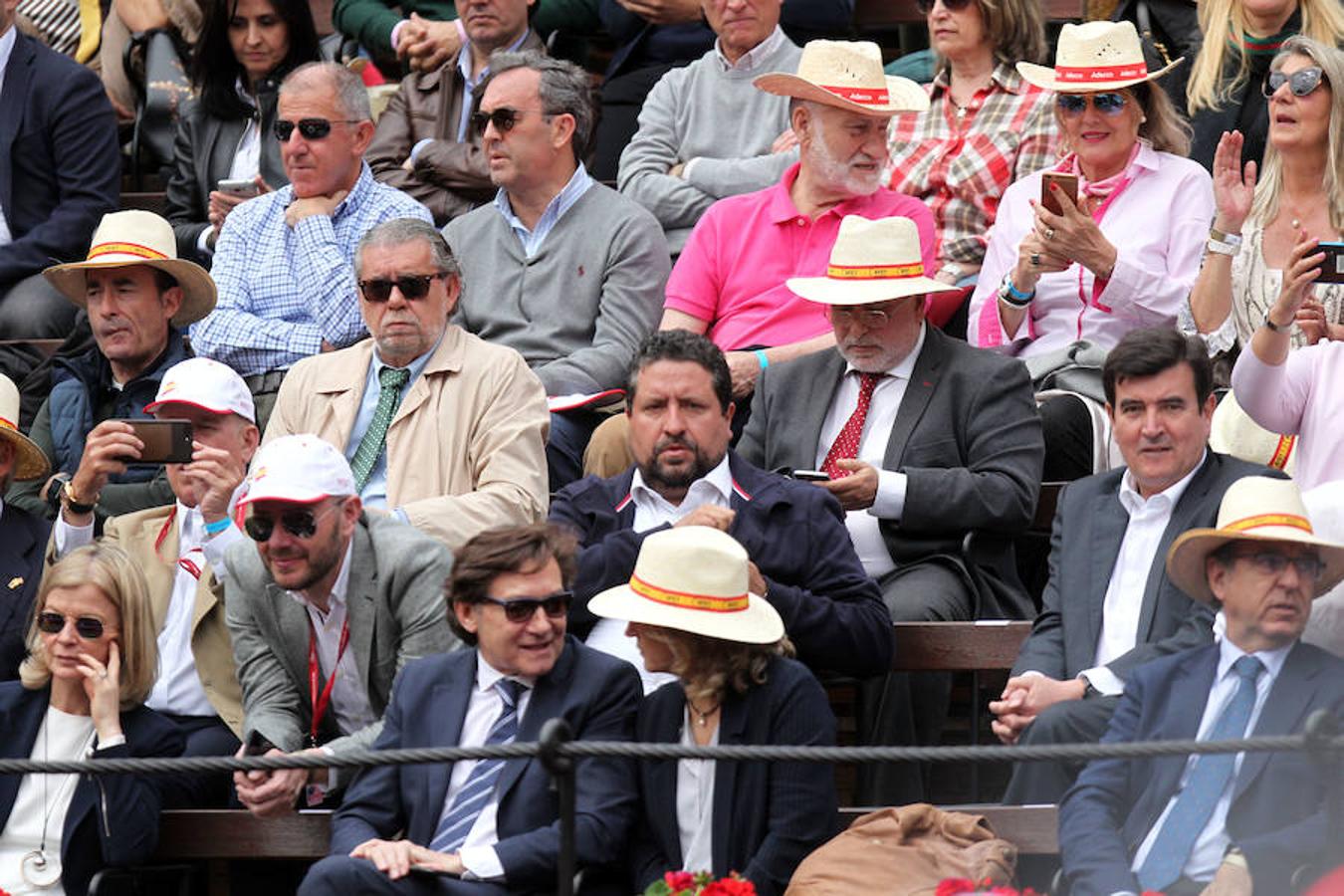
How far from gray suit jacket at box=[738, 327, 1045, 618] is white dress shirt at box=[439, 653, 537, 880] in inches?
52.3

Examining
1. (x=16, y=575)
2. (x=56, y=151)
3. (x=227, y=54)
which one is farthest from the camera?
(x=227, y=54)

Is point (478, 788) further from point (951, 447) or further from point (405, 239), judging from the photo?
point (405, 239)

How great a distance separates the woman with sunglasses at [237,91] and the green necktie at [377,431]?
7.06ft

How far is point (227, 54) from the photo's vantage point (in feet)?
29.4

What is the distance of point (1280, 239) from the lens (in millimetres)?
6949

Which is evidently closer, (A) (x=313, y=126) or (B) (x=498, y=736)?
(B) (x=498, y=736)

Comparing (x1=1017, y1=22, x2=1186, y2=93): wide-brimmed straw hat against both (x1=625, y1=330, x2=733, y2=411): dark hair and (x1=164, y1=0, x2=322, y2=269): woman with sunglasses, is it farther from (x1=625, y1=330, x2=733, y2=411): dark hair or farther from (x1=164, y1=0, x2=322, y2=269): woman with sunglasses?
(x1=164, y1=0, x2=322, y2=269): woman with sunglasses

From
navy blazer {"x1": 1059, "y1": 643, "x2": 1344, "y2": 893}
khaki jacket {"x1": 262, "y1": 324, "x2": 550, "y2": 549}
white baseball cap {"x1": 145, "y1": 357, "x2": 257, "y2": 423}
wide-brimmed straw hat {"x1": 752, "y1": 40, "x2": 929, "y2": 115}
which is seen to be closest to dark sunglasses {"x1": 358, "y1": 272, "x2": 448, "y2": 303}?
khaki jacket {"x1": 262, "y1": 324, "x2": 550, "y2": 549}

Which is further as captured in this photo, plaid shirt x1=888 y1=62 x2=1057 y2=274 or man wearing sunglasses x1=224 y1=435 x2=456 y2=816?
plaid shirt x1=888 y1=62 x2=1057 y2=274

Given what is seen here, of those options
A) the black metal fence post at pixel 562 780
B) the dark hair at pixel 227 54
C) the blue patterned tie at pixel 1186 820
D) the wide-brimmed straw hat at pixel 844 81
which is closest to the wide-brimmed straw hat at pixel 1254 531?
the blue patterned tie at pixel 1186 820

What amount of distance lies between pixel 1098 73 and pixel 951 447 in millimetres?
1346

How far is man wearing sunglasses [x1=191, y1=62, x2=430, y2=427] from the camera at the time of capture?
7.52 m

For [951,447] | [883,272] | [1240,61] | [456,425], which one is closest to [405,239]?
Answer: [456,425]

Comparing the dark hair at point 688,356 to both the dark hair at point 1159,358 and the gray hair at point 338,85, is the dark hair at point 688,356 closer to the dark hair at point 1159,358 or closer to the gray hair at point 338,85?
the dark hair at point 1159,358
